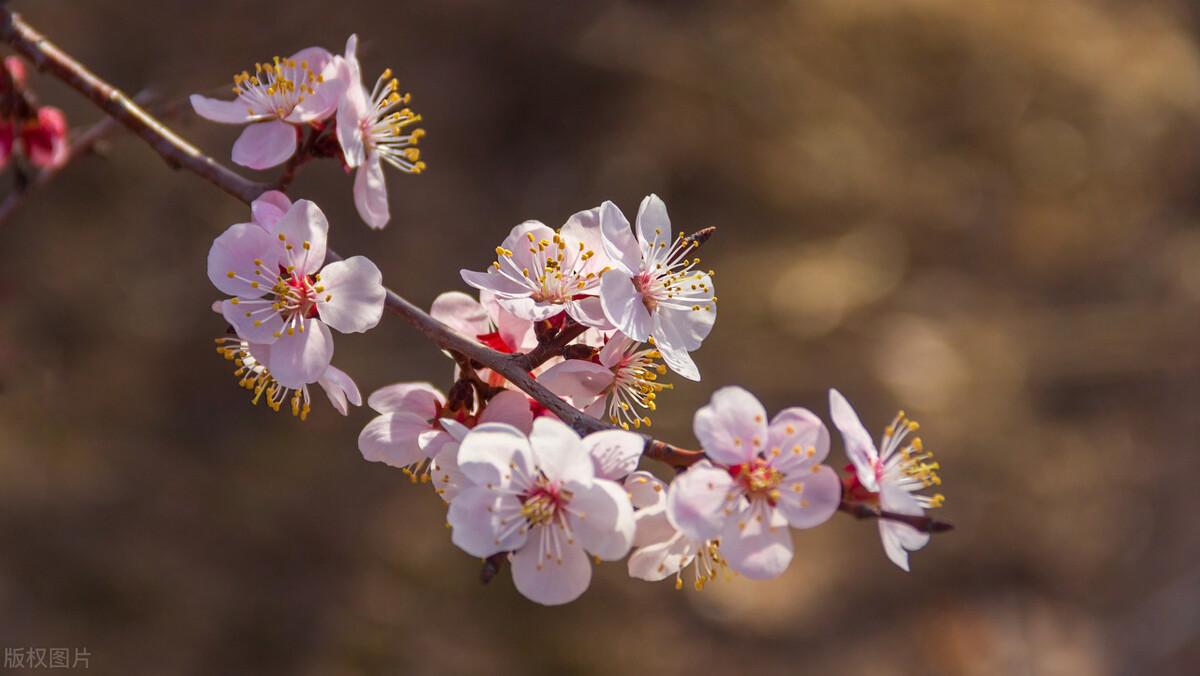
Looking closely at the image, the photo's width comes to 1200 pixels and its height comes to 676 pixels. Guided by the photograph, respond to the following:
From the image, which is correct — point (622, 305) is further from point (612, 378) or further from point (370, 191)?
point (370, 191)

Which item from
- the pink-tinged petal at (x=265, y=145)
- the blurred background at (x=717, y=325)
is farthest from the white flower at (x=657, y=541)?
the blurred background at (x=717, y=325)

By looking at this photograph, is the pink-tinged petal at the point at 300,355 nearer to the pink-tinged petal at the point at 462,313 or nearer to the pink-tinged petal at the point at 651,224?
the pink-tinged petal at the point at 462,313

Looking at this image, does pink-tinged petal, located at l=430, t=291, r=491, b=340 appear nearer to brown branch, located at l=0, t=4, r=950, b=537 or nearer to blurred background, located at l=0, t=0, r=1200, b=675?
brown branch, located at l=0, t=4, r=950, b=537

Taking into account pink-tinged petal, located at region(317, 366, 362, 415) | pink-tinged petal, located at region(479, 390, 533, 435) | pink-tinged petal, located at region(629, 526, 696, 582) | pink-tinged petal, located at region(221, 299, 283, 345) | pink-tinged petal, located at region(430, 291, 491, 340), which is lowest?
pink-tinged petal, located at region(629, 526, 696, 582)

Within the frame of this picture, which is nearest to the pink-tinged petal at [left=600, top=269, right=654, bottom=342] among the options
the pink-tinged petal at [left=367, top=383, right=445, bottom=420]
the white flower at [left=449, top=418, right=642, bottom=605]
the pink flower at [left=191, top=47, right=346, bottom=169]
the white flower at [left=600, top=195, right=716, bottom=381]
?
the white flower at [left=600, top=195, right=716, bottom=381]

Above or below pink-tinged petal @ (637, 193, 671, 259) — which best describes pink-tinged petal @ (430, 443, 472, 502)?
below

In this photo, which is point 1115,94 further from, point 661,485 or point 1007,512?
point 661,485

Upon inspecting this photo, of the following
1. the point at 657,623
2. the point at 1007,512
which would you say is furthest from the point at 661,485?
the point at 1007,512
